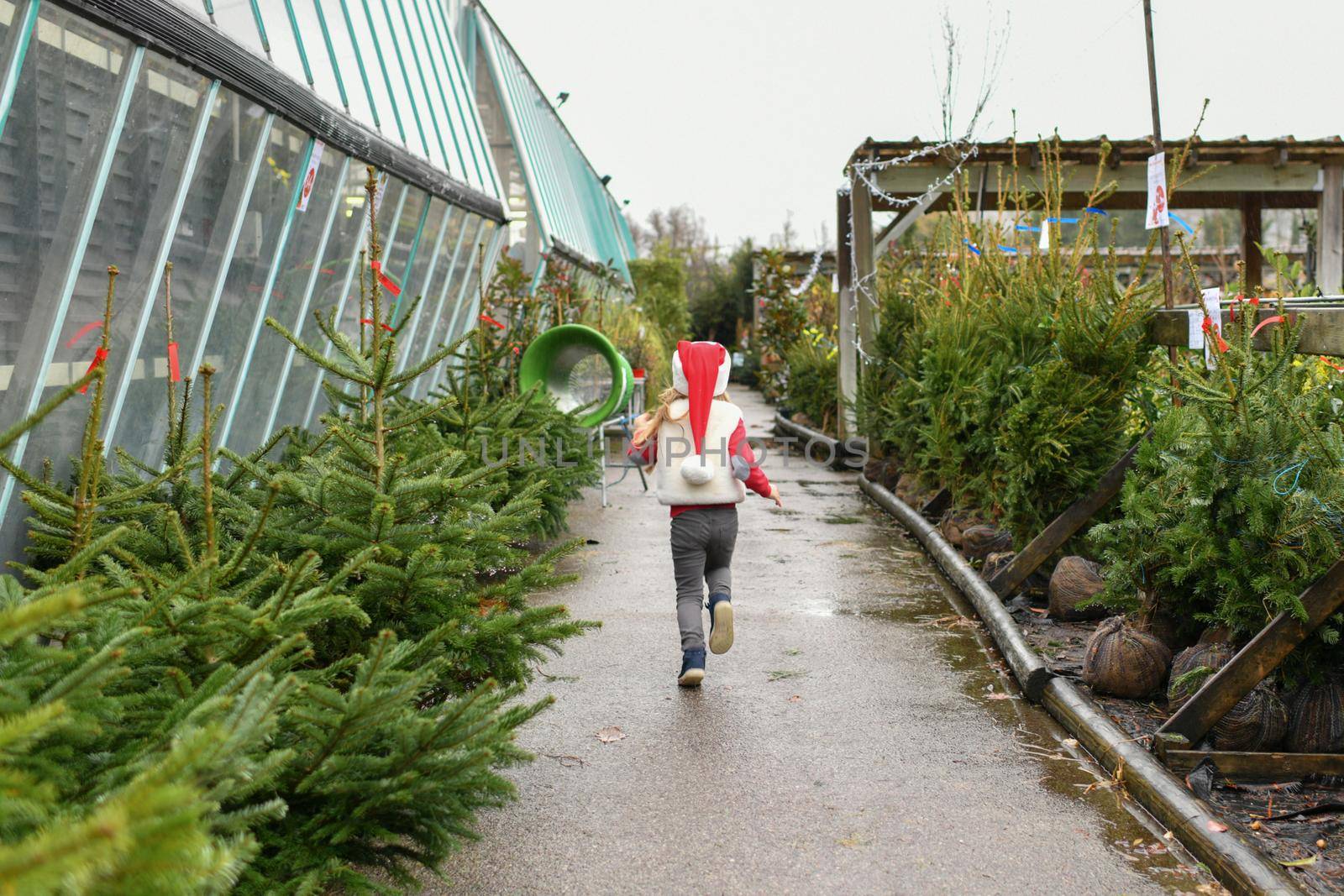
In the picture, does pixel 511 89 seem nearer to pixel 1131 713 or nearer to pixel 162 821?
pixel 1131 713

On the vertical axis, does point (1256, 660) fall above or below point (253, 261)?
below

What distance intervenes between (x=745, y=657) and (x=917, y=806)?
7.49 ft

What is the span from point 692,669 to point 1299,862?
112 inches

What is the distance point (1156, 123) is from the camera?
296 inches

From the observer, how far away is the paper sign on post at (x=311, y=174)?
28.3ft

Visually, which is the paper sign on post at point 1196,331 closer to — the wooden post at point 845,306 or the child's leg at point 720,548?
the child's leg at point 720,548

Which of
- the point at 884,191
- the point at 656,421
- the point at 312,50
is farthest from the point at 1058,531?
the point at 884,191

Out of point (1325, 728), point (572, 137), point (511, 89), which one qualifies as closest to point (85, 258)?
point (1325, 728)

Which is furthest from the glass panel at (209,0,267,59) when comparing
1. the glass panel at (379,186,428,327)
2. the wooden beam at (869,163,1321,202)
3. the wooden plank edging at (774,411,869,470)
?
the wooden plank edging at (774,411,869,470)

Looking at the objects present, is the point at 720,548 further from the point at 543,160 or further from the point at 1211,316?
the point at 543,160

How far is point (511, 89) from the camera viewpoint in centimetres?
2292

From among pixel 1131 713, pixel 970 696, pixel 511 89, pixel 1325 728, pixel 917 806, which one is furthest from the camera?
pixel 511 89

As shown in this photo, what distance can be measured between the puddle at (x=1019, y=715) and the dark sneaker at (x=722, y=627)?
1195 mm

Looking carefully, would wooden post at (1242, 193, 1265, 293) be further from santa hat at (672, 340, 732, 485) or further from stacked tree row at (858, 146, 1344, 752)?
santa hat at (672, 340, 732, 485)
